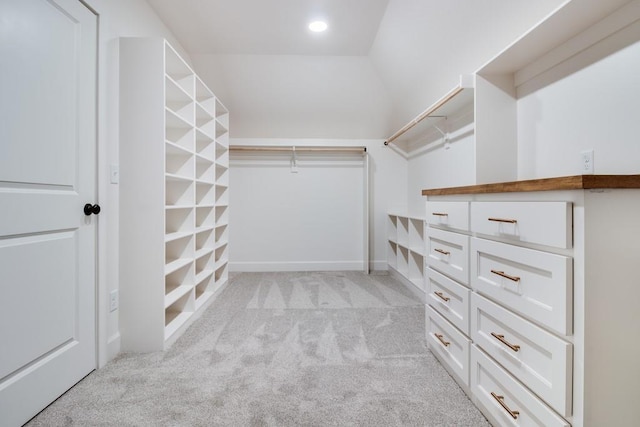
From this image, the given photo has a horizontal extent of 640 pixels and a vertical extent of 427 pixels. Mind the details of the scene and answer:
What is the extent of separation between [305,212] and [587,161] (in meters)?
3.01

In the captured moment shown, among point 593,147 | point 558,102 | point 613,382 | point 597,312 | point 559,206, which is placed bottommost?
point 613,382

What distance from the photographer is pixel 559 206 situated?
0.85m

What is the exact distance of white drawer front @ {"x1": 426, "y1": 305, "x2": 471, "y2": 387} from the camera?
4.43ft

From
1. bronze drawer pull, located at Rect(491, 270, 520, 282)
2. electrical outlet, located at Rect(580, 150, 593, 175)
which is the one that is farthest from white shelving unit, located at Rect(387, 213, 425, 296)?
bronze drawer pull, located at Rect(491, 270, 520, 282)

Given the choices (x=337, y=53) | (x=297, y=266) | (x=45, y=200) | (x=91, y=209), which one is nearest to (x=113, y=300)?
(x=91, y=209)

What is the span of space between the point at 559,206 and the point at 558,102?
1.01m

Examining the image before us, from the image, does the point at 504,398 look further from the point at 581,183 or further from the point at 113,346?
the point at 113,346

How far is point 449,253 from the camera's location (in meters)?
1.51

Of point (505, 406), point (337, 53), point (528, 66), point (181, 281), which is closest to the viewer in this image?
point (505, 406)

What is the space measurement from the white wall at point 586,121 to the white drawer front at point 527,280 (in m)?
0.63

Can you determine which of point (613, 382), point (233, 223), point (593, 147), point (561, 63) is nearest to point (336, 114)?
point (233, 223)

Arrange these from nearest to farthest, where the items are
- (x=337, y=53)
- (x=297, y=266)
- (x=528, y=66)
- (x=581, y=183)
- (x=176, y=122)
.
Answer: (x=581, y=183)
(x=528, y=66)
(x=176, y=122)
(x=337, y=53)
(x=297, y=266)

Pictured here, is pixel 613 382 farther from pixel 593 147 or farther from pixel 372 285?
pixel 372 285

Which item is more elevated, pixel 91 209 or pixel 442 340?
pixel 91 209
